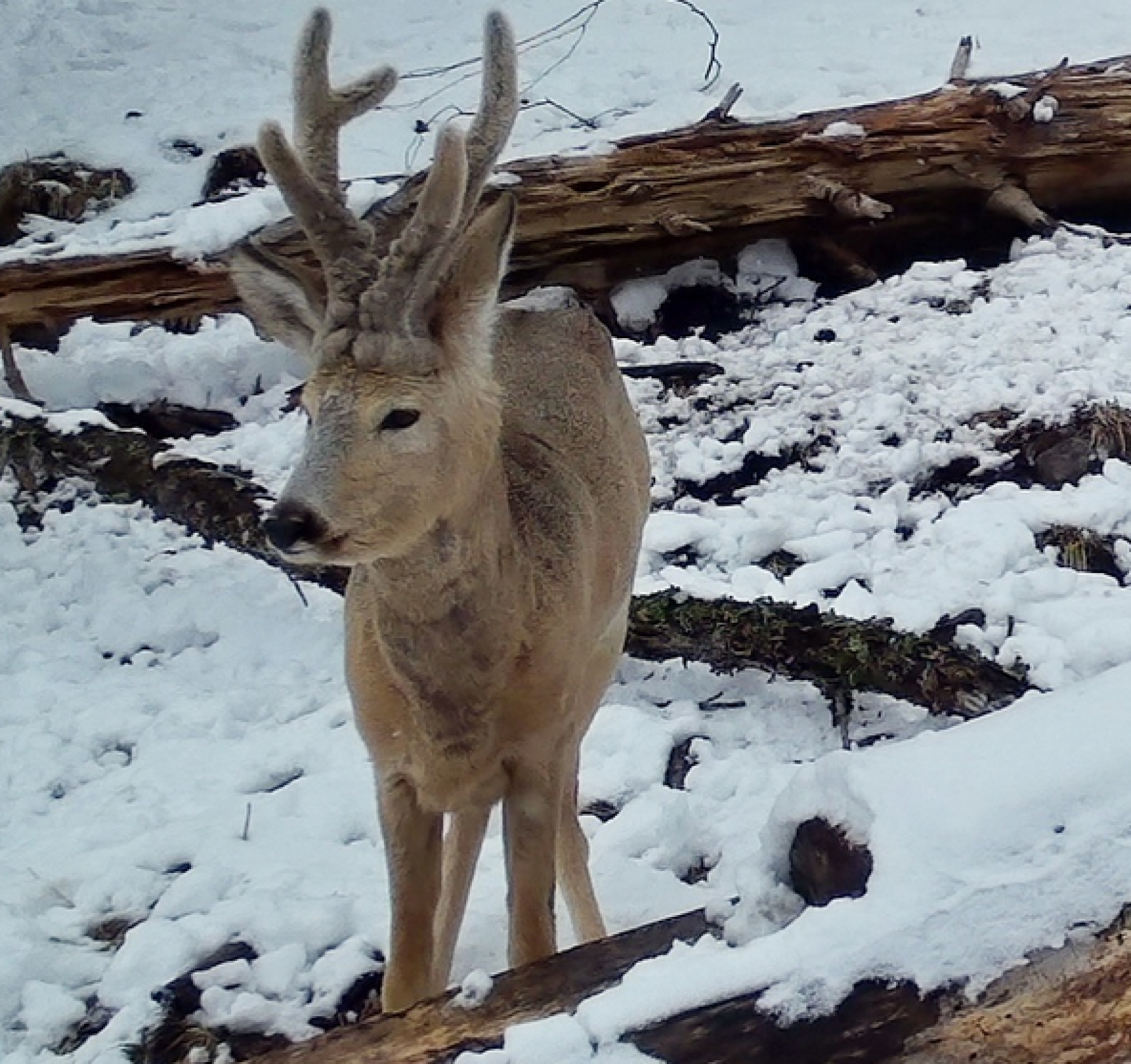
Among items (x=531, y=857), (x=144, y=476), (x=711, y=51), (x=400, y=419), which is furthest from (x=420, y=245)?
(x=711, y=51)

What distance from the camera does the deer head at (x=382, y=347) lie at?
3289 millimetres

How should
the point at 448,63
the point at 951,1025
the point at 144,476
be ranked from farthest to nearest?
the point at 448,63 < the point at 144,476 < the point at 951,1025

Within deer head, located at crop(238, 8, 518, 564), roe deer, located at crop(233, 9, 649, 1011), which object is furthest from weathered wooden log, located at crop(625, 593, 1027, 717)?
deer head, located at crop(238, 8, 518, 564)

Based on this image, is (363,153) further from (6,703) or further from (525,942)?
(525,942)

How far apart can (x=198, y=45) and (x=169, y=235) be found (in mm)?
5692

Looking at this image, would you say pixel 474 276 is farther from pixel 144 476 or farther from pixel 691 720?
pixel 144 476

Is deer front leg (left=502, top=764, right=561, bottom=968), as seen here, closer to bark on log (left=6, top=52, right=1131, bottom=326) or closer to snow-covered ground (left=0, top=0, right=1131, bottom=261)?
bark on log (left=6, top=52, right=1131, bottom=326)

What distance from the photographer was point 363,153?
34.8ft

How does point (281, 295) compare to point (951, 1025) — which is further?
point (281, 295)

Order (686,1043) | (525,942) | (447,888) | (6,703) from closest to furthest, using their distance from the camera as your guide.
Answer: (686,1043)
(525,942)
(447,888)
(6,703)

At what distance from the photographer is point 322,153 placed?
379cm

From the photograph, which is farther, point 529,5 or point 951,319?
point 529,5

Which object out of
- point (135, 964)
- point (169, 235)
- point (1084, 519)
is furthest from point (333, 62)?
point (135, 964)

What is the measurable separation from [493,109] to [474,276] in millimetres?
584
